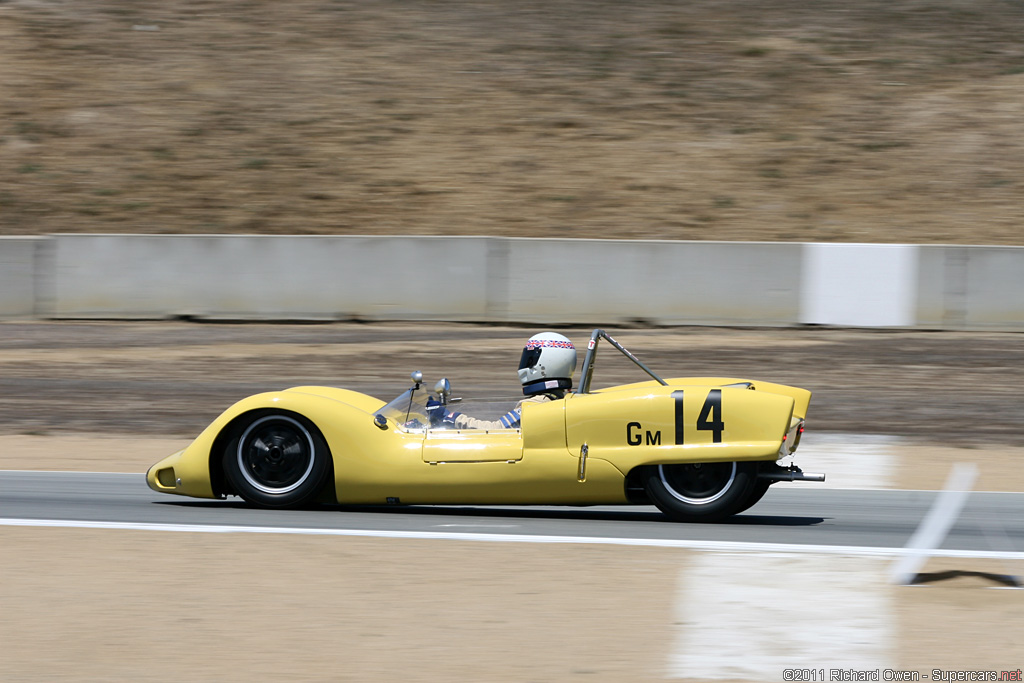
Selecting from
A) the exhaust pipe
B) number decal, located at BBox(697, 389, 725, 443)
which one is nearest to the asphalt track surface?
the exhaust pipe

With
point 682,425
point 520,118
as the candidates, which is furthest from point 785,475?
point 520,118

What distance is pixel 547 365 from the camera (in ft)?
23.6

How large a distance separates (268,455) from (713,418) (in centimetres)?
261

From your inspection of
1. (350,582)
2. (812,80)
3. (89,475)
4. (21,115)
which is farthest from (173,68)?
(350,582)

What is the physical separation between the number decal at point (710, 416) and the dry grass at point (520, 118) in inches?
520

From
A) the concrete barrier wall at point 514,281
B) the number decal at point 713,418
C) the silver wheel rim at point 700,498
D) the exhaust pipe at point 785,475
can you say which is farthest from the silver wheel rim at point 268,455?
the concrete barrier wall at point 514,281

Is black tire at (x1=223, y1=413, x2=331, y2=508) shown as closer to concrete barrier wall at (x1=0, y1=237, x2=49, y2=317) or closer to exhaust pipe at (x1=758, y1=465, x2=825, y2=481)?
exhaust pipe at (x1=758, y1=465, x2=825, y2=481)

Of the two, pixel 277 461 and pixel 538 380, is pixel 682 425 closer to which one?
pixel 538 380

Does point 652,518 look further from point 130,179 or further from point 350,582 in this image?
point 130,179

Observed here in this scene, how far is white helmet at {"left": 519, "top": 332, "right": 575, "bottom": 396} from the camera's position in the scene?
7.17m

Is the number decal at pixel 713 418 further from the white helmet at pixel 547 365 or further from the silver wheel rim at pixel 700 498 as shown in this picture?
the white helmet at pixel 547 365

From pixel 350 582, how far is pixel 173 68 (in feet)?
72.5

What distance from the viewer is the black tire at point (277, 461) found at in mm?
7121

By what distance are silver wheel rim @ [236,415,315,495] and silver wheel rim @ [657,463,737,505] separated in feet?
6.69
